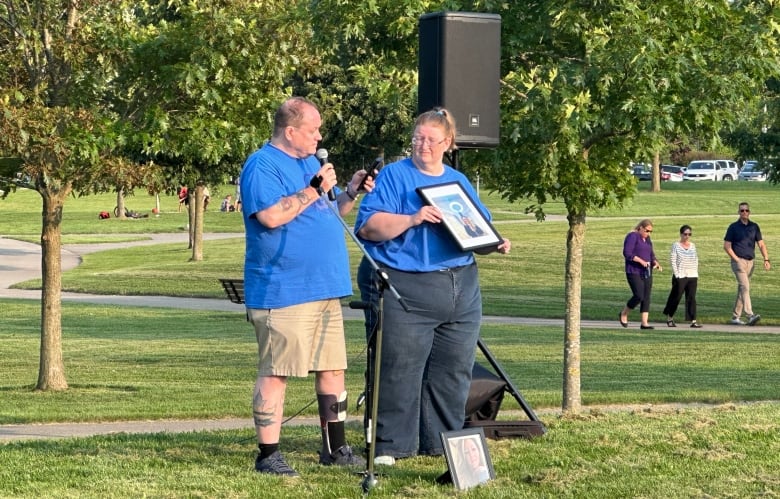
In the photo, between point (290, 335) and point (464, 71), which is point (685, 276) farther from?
point (290, 335)

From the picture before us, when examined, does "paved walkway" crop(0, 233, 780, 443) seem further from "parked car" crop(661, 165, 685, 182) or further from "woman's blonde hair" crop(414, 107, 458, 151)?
"parked car" crop(661, 165, 685, 182)

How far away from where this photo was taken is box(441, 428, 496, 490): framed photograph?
642cm

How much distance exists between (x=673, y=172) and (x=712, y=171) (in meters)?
2.39

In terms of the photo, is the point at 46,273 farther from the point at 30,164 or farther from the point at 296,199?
the point at 296,199

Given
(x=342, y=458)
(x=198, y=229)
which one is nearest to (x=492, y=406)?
(x=342, y=458)

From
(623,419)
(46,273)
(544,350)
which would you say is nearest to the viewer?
(623,419)

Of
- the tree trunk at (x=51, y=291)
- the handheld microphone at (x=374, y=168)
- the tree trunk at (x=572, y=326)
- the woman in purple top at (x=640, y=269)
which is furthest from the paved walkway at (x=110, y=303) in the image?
the handheld microphone at (x=374, y=168)

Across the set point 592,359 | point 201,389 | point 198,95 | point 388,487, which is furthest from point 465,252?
point 592,359

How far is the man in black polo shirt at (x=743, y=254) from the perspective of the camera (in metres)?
23.1

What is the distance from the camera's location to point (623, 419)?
28.7 ft

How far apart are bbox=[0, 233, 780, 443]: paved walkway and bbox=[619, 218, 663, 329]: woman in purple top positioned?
0.74 m

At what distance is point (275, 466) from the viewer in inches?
267

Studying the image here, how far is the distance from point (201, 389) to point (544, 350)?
5597 mm

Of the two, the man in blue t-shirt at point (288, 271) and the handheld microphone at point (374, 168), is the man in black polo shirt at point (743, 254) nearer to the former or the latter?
the handheld microphone at point (374, 168)
